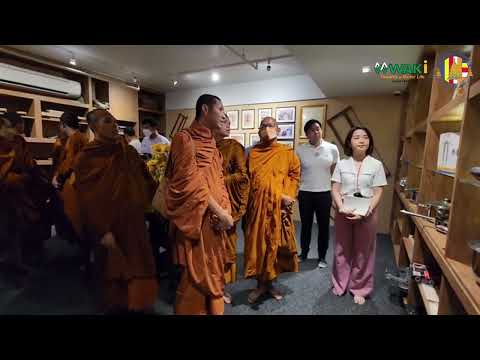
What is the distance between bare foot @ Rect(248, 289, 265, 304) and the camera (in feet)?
4.25

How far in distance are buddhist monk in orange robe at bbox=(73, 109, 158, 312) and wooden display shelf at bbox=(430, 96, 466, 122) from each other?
1.32 m

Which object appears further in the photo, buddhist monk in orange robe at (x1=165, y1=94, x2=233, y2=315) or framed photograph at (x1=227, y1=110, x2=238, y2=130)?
framed photograph at (x1=227, y1=110, x2=238, y2=130)

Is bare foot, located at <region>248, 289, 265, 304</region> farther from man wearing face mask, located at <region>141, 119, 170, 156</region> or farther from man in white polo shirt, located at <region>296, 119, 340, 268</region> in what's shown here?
man wearing face mask, located at <region>141, 119, 170, 156</region>

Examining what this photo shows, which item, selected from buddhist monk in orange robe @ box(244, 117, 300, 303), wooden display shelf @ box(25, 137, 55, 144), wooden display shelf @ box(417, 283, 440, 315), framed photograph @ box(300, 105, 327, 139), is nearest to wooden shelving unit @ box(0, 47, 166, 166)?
wooden display shelf @ box(25, 137, 55, 144)

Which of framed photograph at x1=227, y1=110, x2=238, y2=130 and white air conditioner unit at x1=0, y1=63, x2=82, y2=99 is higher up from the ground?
white air conditioner unit at x1=0, y1=63, x2=82, y2=99

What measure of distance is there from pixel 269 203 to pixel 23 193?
1.07m

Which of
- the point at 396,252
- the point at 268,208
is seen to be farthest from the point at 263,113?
the point at 396,252

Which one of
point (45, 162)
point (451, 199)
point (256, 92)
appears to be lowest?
point (451, 199)

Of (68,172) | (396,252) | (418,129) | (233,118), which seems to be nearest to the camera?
(68,172)

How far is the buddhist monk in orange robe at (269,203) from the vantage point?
45.4 inches

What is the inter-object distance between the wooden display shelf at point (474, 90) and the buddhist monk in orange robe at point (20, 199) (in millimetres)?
1509

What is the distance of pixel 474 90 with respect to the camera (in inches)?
26.2

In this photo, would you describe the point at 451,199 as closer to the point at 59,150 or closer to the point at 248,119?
the point at 248,119
